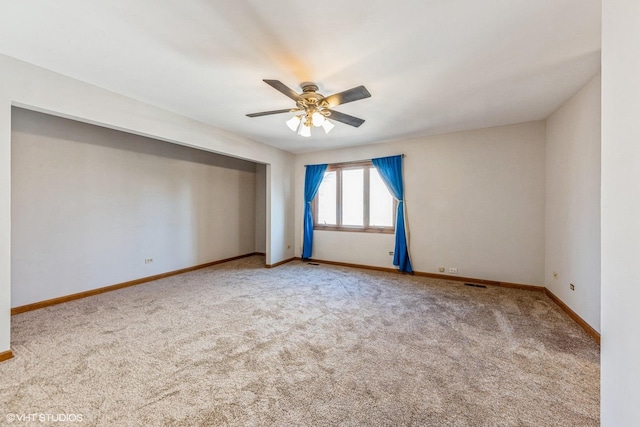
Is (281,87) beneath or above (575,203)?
above

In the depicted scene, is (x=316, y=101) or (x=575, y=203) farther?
(x=575, y=203)

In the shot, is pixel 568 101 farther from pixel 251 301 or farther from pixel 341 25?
pixel 251 301

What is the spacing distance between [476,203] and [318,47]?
3647 millimetres

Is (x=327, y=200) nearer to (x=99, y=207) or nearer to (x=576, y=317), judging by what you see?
(x=99, y=207)

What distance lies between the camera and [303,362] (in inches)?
83.4

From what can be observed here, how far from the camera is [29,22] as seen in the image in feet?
5.93

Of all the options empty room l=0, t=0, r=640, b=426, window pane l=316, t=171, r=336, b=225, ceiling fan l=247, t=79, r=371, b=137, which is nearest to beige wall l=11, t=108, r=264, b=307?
empty room l=0, t=0, r=640, b=426

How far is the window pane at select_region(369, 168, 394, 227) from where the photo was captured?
5.07 meters

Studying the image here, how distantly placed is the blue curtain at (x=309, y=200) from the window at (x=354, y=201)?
0.16 m

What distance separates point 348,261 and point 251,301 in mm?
2532

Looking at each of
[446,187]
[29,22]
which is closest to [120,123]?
[29,22]

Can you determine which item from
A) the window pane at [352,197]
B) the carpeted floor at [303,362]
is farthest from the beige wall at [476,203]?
the carpeted floor at [303,362]
